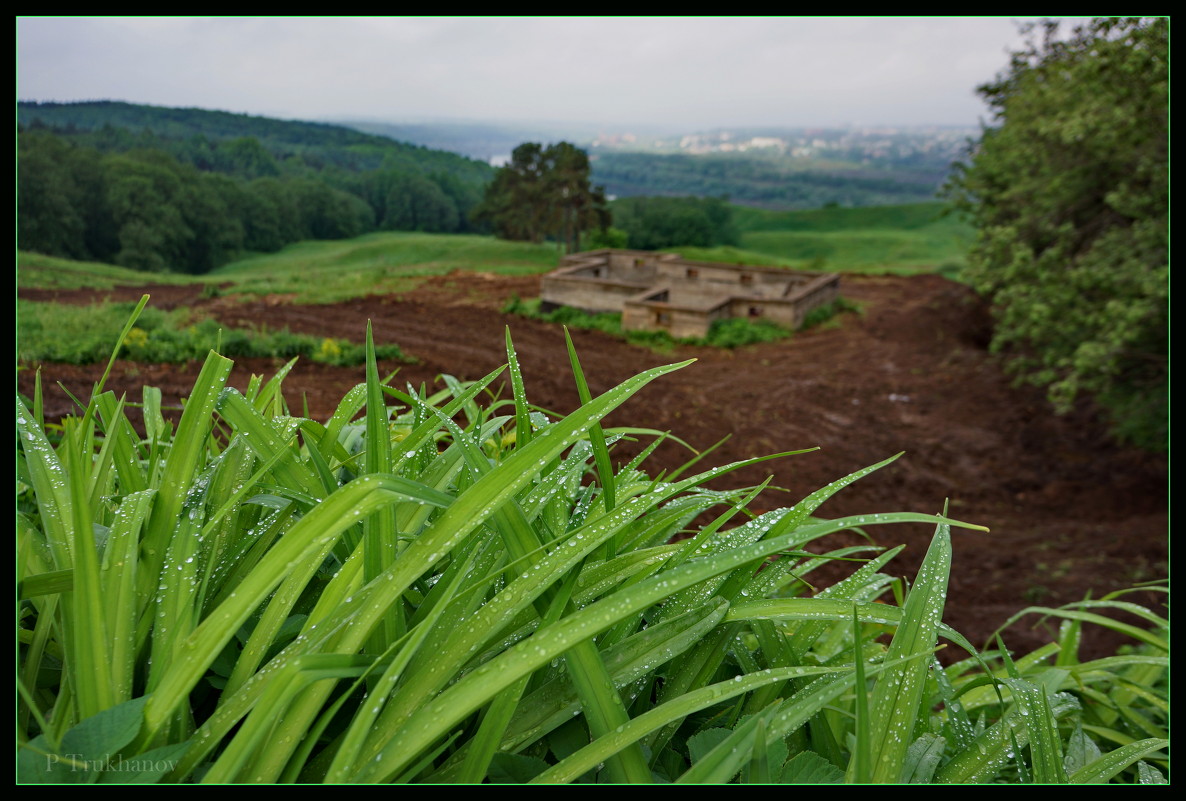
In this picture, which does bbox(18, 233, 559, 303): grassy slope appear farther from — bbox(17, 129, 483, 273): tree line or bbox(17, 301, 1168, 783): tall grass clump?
bbox(17, 301, 1168, 783): tall grass clump

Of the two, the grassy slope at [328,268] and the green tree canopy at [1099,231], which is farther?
the green tree canopy at [1099,231]

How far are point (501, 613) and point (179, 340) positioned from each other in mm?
2758

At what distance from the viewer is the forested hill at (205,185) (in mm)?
3402

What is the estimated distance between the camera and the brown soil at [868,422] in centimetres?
351

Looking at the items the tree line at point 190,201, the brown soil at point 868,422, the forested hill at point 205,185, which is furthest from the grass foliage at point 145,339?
the forested hill at point 205,185

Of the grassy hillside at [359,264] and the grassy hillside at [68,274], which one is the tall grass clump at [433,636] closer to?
the grassy hillside at [68,274]

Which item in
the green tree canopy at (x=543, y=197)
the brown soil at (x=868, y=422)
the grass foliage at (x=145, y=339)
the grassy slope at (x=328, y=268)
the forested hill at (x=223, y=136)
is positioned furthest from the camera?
the green tree canopy at (x=543, y=197)

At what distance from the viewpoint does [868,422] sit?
623 centimetres

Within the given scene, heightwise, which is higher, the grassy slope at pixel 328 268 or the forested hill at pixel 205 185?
the forested hill at pixel 205 185

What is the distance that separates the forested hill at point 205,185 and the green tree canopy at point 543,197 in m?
0.23

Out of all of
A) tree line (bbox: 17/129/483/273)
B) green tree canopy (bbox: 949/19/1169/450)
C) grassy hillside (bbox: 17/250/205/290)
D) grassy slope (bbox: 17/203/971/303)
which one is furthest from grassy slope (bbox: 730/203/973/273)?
grassy hillside (bbox: 17/250/205/290)

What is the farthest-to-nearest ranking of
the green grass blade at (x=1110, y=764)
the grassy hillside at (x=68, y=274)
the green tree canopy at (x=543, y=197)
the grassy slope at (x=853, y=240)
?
the grassy slope at (x=853, y=240), the green tree canopy at (x=543, y=197), the grassy hillside at (x=68, y=274), the green grass blade at (x=1110, y=764)

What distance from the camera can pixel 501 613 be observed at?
51 cm

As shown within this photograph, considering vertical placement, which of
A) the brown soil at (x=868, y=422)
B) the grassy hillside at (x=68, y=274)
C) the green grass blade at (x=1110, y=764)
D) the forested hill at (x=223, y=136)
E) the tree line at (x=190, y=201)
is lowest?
the brown soil at (x=868, y=422)
